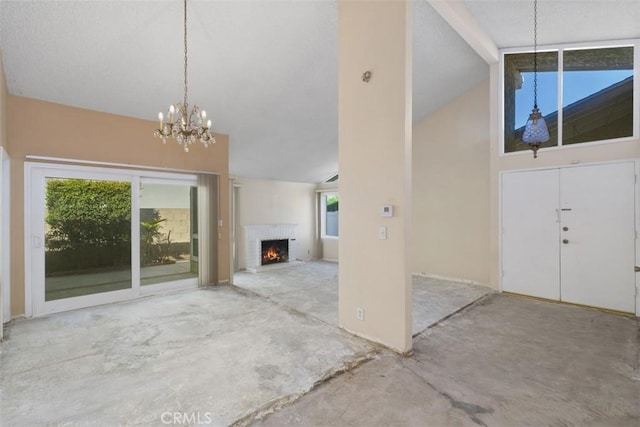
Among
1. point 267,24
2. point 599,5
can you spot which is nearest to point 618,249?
point 599,5

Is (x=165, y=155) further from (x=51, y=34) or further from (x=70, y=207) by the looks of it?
(x=51, y=34)

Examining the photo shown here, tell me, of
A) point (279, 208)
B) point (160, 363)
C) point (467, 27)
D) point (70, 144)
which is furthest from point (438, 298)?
point (70, 144)

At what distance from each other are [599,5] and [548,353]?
13.3 feet

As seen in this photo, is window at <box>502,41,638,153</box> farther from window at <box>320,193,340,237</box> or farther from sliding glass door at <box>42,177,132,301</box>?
sliding glass door at <box>42,177,132,301</box>

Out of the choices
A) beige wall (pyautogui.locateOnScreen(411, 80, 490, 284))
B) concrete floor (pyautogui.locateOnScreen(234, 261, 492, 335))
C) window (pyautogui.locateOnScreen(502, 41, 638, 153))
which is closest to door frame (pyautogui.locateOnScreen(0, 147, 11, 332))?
concrete floor (pyautogui.locateOnScreen(234, 261, 492, 335))

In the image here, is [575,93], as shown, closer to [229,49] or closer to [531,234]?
[531,234]

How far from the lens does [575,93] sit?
4.46m

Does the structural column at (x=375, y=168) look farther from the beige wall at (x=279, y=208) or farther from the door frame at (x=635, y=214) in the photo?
the beige wall at (x=279, y=208)

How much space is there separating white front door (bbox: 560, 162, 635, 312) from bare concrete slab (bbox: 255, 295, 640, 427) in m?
0.69

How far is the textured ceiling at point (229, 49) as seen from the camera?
305cm

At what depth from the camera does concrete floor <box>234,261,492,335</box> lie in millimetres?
3955

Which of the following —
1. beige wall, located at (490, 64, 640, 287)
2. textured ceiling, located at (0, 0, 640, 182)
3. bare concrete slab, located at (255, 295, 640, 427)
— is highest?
textured ceiling, located at (0, 0, 640, 182)

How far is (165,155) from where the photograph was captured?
4.88 meters

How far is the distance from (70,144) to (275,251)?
192 inches
